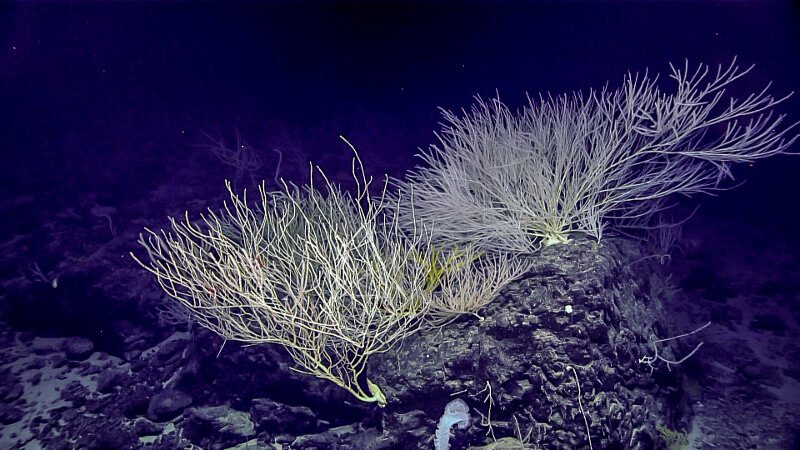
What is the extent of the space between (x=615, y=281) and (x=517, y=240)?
2.96 feet

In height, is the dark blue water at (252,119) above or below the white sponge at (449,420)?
above

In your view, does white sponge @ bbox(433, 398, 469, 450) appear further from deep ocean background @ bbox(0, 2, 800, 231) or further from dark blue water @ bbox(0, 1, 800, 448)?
deep ocean background @ bbox(0, 2, 800, 231)

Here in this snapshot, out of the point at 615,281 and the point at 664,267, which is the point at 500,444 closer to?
the point at 615,281

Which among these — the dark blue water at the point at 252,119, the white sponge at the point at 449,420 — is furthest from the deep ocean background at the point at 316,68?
the white sponge at the point at 449,420

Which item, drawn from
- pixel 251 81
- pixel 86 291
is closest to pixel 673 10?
pixel 86 291

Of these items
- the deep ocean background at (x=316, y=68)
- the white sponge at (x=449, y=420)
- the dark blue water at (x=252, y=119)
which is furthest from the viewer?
the deep ocean background at (x=316, y=68)

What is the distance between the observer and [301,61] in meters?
37.7

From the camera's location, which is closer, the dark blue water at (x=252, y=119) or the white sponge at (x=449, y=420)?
the white sponge at (x=449, y=420)

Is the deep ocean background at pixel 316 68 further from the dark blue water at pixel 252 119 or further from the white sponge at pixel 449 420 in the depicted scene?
the white sponge at pixel 449 420

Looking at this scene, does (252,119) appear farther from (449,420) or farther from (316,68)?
(449,420)

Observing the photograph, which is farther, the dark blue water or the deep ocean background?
the deep ocean background

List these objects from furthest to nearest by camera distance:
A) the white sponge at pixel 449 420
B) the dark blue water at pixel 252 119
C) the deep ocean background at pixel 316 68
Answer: the deep ocean background at pixel 316 68 → the dark blue water at pixel 252 119 → the white sponge at pixel 449 420

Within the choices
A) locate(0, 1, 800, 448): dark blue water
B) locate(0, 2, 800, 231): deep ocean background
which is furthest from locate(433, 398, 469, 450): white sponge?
locate(0, 2, 800, 231): deep ocean background

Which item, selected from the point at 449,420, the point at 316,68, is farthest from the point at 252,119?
the point at 449,420
